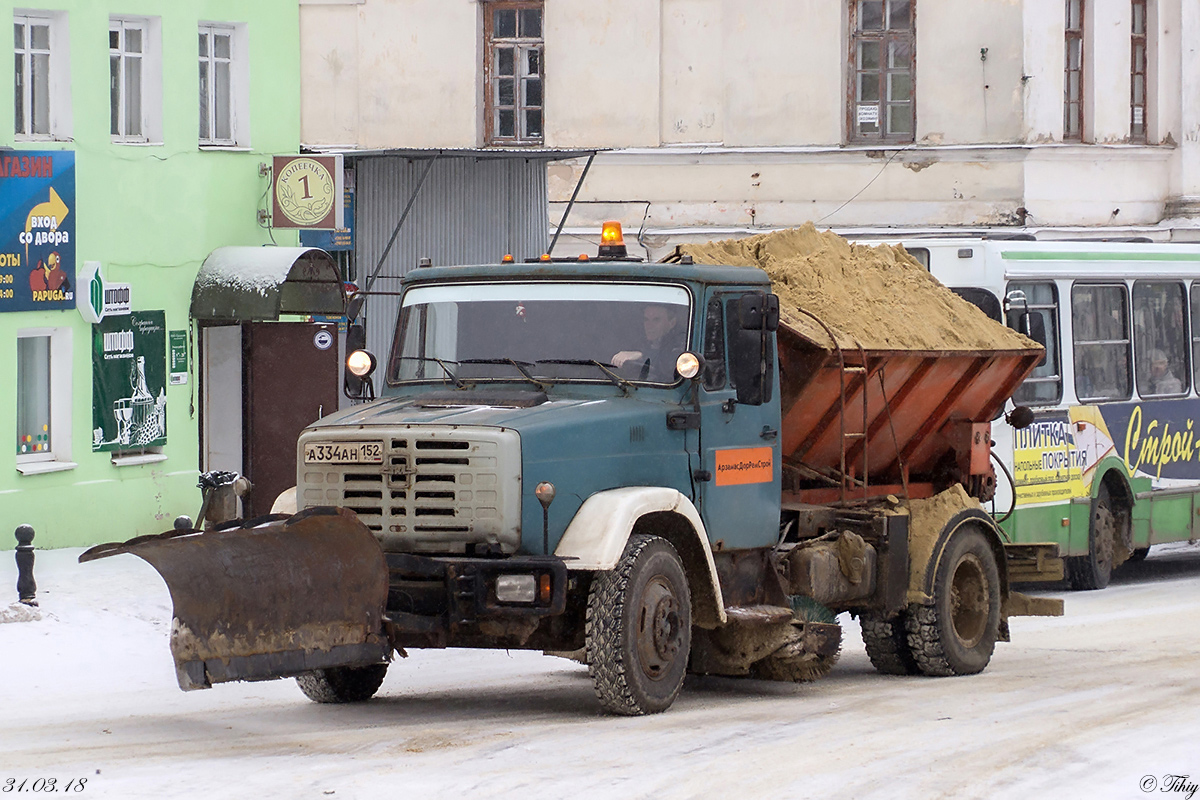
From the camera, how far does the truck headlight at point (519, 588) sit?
9625 millimetres

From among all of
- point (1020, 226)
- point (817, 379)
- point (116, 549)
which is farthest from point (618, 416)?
point (1020, 226)

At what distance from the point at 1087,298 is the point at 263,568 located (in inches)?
435

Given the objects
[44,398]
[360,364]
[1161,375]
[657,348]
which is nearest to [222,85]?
[44,398]

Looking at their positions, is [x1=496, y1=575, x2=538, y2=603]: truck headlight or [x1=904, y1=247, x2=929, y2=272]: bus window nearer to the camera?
[x1=496, y1=575, x2=538, y2=603]: truck headlight

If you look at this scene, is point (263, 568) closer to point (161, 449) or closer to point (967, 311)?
point (967, 311)

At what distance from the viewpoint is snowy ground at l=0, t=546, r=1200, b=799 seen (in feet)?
27.4

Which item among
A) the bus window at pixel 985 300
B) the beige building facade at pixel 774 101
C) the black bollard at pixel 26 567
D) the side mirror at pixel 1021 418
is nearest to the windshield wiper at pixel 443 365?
the black bollard at pixel 26 567

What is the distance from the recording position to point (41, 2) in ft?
60.6

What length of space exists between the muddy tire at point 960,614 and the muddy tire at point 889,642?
64mm

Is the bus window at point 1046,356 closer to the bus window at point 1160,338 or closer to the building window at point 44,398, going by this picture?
the bus window at point 1160,338

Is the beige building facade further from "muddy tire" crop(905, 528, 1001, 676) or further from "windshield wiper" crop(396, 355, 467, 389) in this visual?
"windshield wiper" crop(396, 355, 467, 389)

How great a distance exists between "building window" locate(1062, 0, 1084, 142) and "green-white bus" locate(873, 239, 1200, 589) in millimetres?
7364

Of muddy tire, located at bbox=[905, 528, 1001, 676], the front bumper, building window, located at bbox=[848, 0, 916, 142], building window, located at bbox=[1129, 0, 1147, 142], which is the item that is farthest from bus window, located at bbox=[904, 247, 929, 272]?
building window, located at bbox=[1129, 0, 1147, 142]
